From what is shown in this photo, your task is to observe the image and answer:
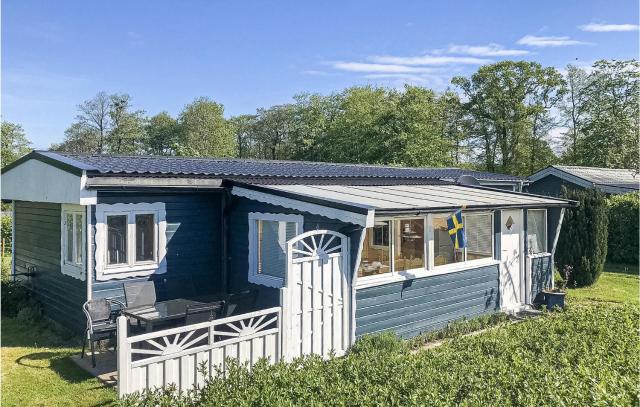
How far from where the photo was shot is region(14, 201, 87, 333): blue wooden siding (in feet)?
28.0

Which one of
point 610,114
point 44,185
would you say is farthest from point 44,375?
point 610,114

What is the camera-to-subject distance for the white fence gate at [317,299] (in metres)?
6.55

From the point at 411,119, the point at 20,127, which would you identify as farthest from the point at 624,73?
the point at 20,127

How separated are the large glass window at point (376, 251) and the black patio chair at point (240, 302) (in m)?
1.93

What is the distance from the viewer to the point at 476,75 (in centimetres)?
3647

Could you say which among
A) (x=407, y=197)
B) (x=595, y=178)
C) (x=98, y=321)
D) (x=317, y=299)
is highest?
(x=595, y=178)

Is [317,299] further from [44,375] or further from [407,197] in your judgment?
[44,375]

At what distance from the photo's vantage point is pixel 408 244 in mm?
8641

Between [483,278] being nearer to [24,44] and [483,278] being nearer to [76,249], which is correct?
[76,249]

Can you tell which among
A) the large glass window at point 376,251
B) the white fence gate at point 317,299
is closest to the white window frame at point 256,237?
the white fence gate at point 317,299

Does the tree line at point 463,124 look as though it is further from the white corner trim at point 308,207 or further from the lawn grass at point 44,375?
the lawn grass at point 44,375

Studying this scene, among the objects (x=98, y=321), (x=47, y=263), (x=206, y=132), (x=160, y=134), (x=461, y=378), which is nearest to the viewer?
(x=461, y=378)

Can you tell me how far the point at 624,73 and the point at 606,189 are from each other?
17.8 metres

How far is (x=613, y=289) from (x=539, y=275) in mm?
3364
